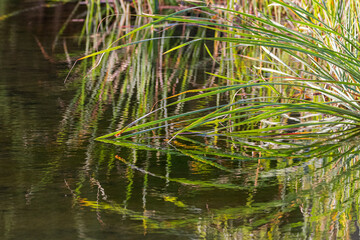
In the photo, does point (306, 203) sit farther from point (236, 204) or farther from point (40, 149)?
point (40, 149)

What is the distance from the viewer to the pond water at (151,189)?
1.28 meters

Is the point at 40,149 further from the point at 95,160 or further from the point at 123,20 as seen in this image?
the point at 123,20

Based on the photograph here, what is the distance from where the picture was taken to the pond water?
4.19ft

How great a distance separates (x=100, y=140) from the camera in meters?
1.92

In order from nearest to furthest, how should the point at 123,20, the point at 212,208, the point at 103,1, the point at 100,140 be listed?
the point at 212,208 < the point at 100,140 < the point at 123,20 < the point at 103,1

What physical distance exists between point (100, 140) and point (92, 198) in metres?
0.48

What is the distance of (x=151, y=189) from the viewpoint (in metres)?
1.52

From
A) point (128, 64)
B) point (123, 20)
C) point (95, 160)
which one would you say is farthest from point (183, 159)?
point (123, 20)

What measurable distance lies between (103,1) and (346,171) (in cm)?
468

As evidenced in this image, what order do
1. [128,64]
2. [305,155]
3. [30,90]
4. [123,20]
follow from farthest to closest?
[123,20], [128,64], [30,90], [305,155]

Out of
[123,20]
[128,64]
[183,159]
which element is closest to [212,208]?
[183,159]

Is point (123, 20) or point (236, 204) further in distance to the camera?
point (123, 20)

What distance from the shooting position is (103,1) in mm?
6078

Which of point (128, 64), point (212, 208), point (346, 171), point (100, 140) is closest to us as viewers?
point (212, 208)
